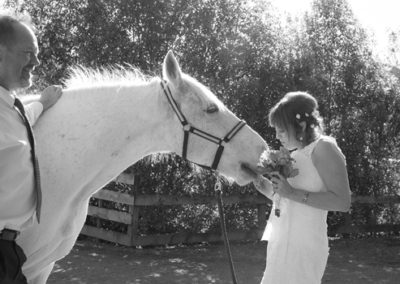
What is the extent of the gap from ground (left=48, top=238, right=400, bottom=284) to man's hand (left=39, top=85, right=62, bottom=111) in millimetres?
4016

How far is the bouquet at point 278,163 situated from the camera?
9.82 feet

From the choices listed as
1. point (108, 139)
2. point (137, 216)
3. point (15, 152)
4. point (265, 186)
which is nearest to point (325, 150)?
point (265, 186)

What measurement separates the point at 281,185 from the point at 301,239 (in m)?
0.34

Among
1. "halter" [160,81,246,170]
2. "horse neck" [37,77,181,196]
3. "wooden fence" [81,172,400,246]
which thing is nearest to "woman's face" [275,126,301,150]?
"halter" [160,81,246,170]

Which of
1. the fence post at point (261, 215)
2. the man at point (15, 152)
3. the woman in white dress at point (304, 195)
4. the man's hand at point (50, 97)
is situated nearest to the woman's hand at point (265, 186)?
the woman in white dress at point (304, 195)

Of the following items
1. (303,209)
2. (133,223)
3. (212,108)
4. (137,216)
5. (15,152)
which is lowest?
(133,223)

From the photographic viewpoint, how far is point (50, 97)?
290cm

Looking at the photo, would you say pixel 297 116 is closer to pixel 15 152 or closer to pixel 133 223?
pixel 15 152

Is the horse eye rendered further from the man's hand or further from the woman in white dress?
the man's hand

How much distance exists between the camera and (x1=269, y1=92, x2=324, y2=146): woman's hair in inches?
122

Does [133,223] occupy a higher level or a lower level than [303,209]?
lower

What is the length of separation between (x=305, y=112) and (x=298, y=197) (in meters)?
0.49

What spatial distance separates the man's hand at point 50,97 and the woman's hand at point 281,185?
1.26 m

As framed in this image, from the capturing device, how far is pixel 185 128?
9.87 ft
